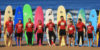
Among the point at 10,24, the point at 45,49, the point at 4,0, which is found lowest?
the point at 45,49

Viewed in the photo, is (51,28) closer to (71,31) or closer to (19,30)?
(71,31)

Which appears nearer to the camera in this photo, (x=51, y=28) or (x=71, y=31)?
(x=71, y=31)

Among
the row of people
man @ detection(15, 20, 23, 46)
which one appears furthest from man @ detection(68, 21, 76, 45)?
man @ detection(15, 20, 23, 46)

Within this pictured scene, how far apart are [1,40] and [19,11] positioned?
248 cm

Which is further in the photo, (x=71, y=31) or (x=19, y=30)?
(x=19, y=30)

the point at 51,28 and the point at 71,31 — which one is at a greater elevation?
the point at 51,28

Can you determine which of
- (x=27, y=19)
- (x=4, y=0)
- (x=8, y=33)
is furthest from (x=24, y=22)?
(x=4, y=0)

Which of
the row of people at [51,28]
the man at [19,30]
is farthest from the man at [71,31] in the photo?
the man at [19,30]

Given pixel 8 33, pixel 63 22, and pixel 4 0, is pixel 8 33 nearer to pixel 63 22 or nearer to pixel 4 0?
pixel 63 22

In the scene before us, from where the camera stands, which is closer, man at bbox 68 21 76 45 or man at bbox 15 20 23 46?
man at bbox 68 21 76 45

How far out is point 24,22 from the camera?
517 inches

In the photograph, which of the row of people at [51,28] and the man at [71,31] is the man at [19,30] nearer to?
the row of people at [51,28]

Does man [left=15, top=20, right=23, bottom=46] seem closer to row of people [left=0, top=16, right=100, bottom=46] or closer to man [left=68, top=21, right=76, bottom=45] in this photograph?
row of people [left=0, top=16, right=100, bottom=46]

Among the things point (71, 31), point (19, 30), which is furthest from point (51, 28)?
point (19, 30)
